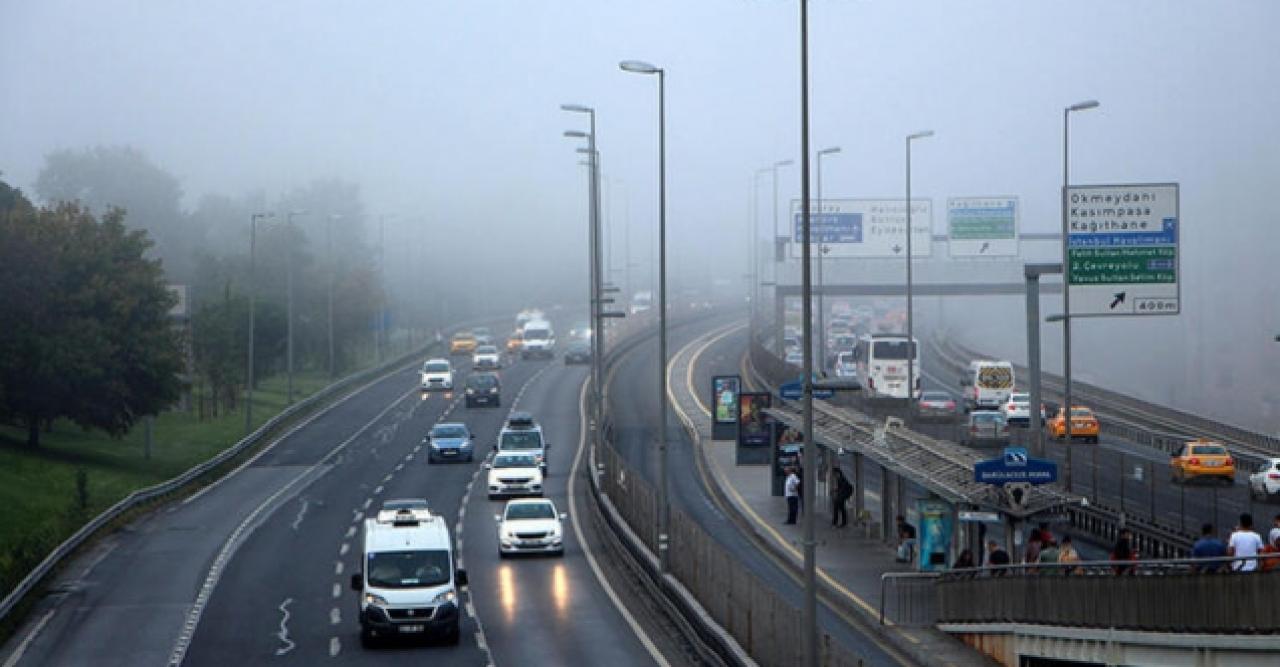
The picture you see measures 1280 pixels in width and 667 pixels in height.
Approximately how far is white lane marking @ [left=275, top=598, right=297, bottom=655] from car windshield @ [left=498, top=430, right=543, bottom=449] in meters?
22.3

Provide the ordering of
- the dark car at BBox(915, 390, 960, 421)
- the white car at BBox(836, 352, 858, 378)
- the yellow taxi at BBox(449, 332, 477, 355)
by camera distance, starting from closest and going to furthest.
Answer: the dark car at BBox(915, 390, 960, 421) → the white car at BBox(836, 352, 858, 378) → the yellow taxi at BBox(449, 332, 477, 355)

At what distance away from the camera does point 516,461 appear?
52.2 meters

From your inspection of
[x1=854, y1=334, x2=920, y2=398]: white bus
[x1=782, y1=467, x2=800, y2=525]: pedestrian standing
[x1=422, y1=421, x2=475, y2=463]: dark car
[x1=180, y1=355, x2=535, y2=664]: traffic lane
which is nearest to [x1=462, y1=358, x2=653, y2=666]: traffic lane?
[x1=180, y1=355, x2=535, y2=664]: traffic lane

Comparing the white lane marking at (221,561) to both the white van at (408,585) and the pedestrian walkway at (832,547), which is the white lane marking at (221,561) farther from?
the pedestrian walkway at (832,547)

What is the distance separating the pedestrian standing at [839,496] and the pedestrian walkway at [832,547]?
22 centimetres

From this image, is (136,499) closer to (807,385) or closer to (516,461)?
(516,461)

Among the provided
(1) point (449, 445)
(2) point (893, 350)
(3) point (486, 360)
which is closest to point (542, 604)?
(1) point (449, 445)

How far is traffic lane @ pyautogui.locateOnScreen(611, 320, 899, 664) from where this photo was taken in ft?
99.9

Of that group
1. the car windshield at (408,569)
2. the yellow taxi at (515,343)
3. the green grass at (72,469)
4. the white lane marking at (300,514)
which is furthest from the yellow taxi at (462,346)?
the car windshield at (408,569)

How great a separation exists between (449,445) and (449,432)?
1.05 metres

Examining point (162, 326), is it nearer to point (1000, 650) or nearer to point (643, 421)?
point (643, 421)

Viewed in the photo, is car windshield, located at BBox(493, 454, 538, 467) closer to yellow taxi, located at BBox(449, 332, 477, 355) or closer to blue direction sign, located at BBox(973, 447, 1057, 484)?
blue direction sign, located at BBox(973, 447, 1057, 484)

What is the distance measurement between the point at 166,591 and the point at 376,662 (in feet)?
32.4

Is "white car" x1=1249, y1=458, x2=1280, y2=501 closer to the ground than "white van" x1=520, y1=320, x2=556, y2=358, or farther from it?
closer to the ground
